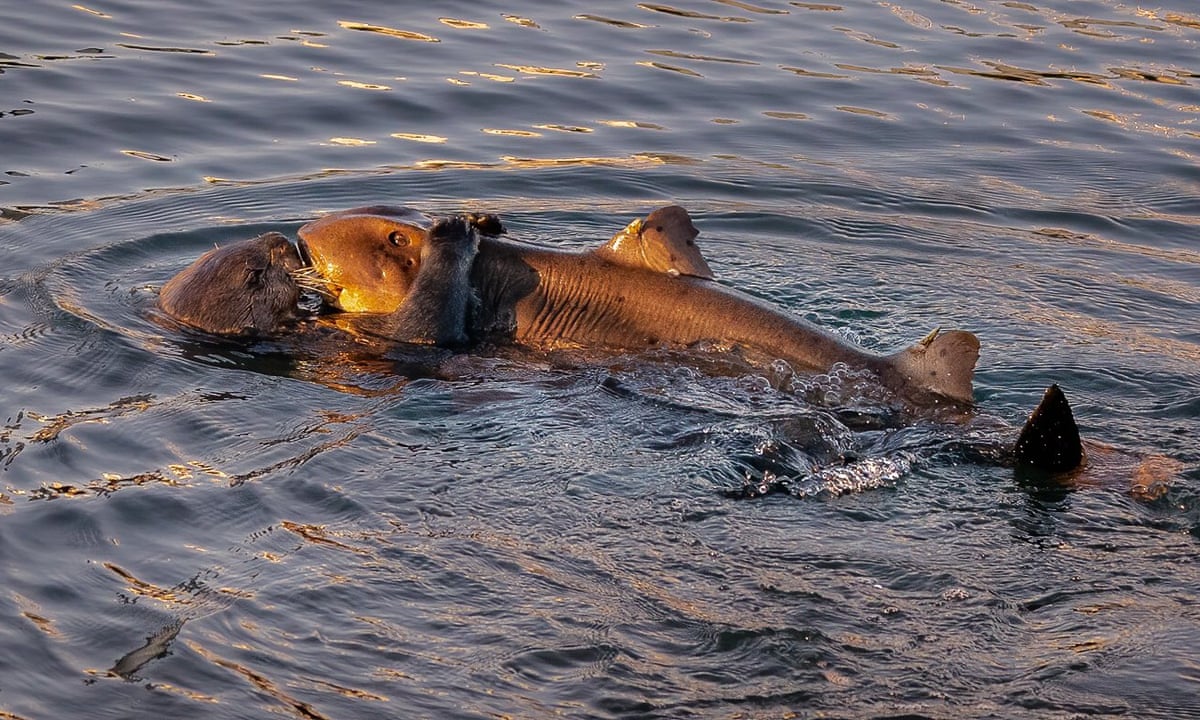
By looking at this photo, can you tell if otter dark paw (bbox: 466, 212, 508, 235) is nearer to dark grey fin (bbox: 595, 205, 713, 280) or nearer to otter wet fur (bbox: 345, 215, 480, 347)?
otter wet fur (bbox: 345, 215, 480, 347)

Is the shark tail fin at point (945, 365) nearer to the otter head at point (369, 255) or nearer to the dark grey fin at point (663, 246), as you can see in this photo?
the dark grey fin at point (663, 246)

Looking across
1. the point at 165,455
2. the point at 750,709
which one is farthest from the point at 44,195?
the point at 750,709

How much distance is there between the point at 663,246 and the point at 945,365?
1392 millimetres

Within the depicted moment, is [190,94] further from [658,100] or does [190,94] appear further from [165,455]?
[165,455]

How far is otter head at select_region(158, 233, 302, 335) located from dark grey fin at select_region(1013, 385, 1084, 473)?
3466 millimetres

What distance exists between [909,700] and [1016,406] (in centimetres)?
280

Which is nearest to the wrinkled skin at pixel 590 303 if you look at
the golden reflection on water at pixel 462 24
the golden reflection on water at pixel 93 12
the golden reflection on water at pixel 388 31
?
the golden reflection on water at pixel 388 31

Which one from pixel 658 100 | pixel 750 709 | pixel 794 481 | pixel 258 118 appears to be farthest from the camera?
pixel 658 100

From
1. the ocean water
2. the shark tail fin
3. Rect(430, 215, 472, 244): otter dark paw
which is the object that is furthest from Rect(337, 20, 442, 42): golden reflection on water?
the shark tail fin

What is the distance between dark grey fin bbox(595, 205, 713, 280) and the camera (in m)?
7.18

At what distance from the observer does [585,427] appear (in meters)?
6.64

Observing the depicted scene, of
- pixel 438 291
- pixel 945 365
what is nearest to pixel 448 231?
pixel 438 291

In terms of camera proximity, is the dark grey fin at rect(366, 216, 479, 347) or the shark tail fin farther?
the dark grey fin at rect(366, 216, 479, 347)

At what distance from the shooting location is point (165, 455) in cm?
632
